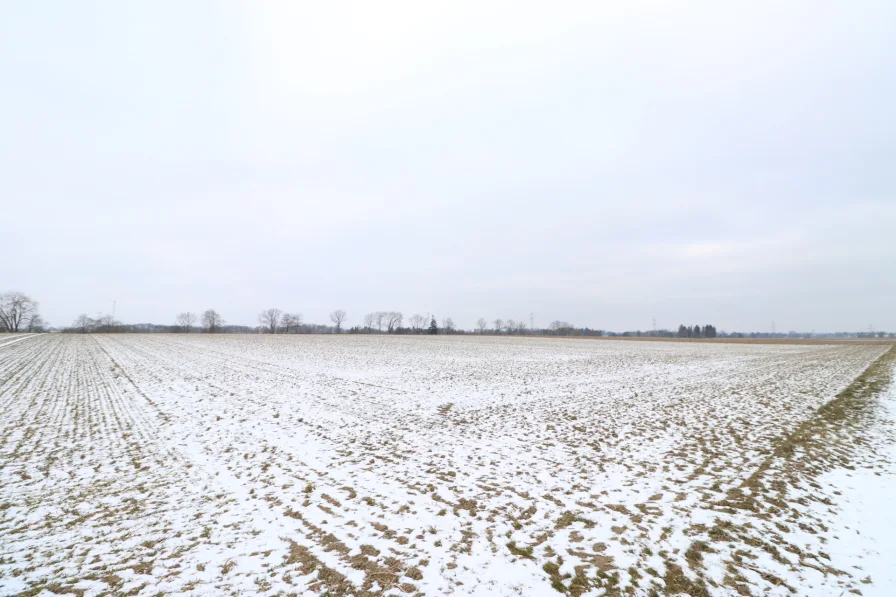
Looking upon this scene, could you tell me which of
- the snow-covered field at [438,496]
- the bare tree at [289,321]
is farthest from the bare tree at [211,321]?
the snow-covered field at [438,496]

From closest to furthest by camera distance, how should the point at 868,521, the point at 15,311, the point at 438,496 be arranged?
the point at 868,521
the point at 438,496
the point at 15,311

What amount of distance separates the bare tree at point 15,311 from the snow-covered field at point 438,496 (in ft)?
485

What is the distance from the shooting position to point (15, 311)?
364ft

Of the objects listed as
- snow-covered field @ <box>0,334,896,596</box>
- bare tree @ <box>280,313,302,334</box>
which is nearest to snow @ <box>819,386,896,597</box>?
snow-covered field @ <box>0,334,896,596</box>

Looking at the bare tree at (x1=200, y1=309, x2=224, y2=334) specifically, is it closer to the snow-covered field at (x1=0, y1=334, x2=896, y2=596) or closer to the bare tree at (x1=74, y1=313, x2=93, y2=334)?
the bare tree at (x1=74, y1=313, x2=93, y2=334)

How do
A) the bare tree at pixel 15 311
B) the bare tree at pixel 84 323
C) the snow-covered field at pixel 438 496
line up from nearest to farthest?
the snow-covered field at pixel 438 496
the bare tree at pixel 15 311
the bare tree at pixel 84 323

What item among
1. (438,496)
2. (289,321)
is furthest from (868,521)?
(289,321)

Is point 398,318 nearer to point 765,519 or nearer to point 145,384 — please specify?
point 145,384

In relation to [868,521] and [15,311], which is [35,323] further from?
[868,521]

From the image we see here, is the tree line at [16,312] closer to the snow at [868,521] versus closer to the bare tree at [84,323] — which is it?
the bare tree at [84,323]

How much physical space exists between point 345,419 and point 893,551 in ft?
41.4

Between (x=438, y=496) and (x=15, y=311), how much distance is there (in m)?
166

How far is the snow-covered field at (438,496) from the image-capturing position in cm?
486

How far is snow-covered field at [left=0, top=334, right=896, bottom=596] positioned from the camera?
4855mm
